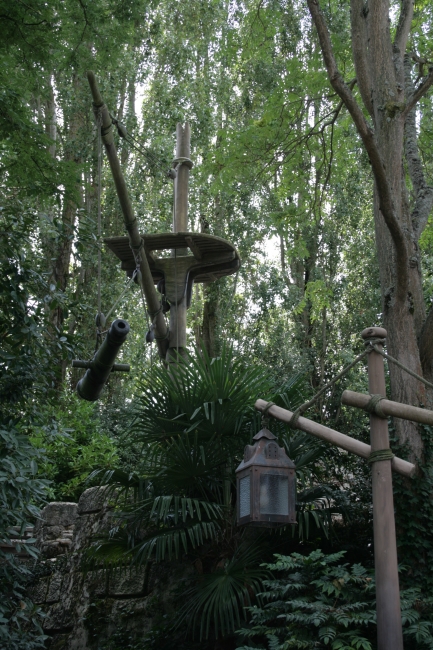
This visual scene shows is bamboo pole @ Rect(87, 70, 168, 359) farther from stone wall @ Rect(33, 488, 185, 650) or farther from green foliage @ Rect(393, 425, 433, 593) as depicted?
green foliage @ Rect(393, 425, 433, 593)

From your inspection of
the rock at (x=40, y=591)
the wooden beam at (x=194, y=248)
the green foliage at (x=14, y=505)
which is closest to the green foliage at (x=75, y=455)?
the rock at (x=40, y=591)

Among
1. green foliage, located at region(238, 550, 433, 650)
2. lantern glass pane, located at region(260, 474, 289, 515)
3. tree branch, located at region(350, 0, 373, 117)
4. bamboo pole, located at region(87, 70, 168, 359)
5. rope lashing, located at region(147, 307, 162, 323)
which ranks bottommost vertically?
green foliage, located at region(238, 550, 433, 650)

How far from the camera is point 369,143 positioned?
5512 mm

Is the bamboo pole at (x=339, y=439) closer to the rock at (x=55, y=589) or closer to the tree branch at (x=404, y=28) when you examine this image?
the tree branch at (x=404, y=28)

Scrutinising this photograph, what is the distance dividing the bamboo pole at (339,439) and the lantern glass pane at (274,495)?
34 cm

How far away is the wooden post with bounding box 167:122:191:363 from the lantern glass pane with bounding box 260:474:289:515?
3.11 metres

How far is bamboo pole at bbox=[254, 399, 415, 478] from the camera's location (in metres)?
3.79

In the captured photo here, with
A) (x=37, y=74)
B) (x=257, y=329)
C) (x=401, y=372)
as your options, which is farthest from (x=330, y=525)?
(x=257, y=329)

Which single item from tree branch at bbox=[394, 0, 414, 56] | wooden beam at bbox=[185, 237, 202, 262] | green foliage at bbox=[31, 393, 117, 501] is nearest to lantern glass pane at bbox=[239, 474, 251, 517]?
wooden beam at bbox=[185, 237, 202, 262]

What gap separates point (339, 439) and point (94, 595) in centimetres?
427

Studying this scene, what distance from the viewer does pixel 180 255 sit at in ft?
26.0

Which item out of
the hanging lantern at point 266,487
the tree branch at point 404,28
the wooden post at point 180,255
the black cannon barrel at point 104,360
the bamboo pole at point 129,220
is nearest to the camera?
the hanging lantern at point 266,487

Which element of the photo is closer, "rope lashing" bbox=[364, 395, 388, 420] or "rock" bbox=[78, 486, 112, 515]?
"rope lashing" bbox=[364, 395, 388, 420]

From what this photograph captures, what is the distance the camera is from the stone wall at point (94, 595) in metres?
6.59
